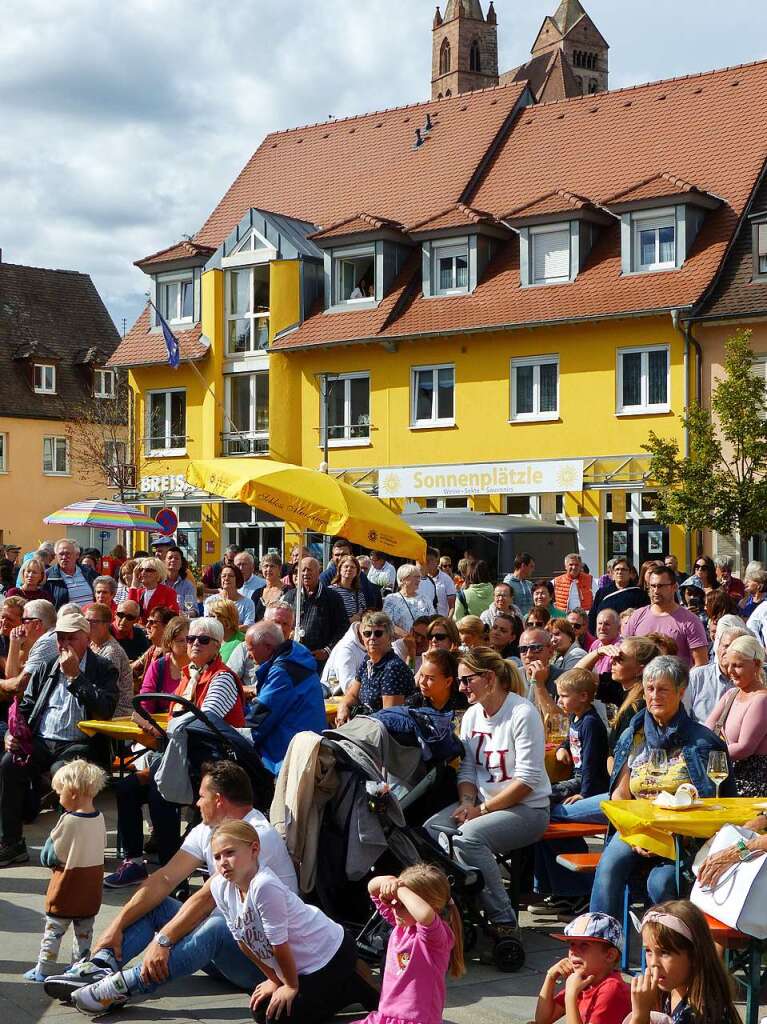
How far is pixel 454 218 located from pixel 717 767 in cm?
2892

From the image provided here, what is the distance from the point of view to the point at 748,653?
26.2 ft

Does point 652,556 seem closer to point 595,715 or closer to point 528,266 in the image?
point 528,266

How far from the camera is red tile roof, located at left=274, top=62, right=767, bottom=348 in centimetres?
3159

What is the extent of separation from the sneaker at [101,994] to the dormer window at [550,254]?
92.1 feet

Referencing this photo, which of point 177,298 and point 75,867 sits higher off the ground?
point 177,298

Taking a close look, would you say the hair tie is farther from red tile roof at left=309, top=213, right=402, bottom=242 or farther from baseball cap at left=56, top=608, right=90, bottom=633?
red tile roof at left=309, top=213, right=402, bottom=242

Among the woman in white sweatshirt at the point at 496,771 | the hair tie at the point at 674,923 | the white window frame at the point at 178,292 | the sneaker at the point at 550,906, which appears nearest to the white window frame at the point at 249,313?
the white window frame at the point at 178,292

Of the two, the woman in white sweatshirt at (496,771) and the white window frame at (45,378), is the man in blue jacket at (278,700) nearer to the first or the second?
the woman in white sweatshirt at (496,771)

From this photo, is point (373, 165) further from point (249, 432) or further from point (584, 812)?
point (584, 812)

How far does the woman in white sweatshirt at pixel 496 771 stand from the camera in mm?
7887

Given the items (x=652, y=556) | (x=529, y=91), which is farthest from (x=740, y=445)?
(x=529, y=91)

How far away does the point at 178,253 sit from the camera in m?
40.6

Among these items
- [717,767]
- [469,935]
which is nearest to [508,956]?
[469,935]

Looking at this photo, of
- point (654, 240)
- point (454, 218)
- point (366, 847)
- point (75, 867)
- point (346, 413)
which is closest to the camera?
point (75, 867)
